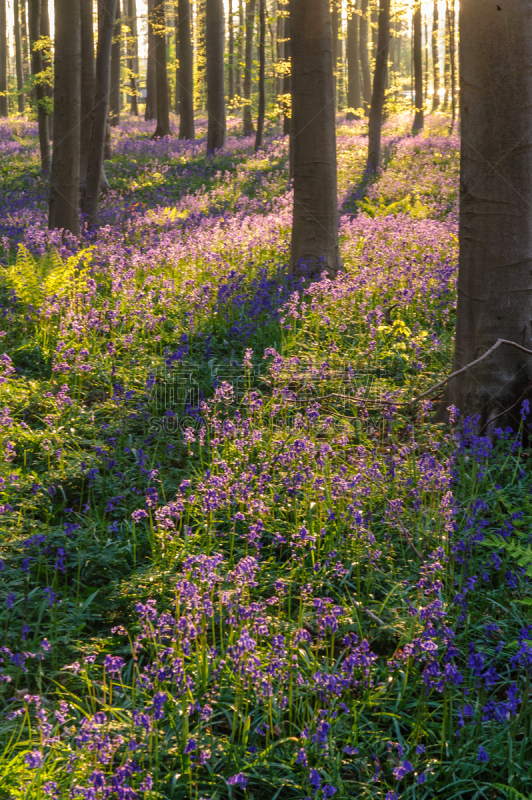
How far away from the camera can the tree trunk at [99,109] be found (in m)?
10.9

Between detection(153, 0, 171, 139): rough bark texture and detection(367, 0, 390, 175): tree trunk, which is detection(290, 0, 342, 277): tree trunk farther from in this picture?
detection(153, 0, 171, 139): rough bark texture

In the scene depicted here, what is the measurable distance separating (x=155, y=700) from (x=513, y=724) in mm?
1261

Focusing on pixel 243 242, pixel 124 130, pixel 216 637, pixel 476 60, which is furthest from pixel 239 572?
pixel 124 130

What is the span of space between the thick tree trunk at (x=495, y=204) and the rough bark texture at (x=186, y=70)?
20419 mm

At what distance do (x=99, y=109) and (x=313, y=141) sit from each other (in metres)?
5.53

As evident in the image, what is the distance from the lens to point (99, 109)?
37.6 feet

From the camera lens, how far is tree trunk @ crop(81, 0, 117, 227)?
35.9 ft

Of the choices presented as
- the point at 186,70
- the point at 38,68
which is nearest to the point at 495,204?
the point at 38,68

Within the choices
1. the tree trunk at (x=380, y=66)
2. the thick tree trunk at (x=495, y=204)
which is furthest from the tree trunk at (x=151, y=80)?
the thick tree trunk at (x=495, y=204)

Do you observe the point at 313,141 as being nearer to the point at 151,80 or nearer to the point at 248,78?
the point at 248,78

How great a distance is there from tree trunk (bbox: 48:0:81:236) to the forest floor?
3.52ft

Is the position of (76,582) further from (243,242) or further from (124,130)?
(124,130)

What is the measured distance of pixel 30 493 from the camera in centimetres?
416

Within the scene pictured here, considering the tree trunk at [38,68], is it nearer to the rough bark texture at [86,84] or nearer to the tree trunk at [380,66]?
the rough bark texture at [86,84]
